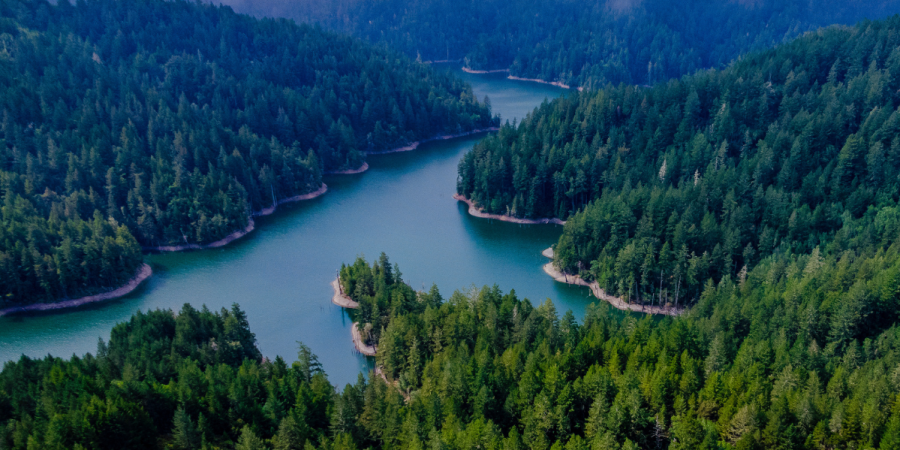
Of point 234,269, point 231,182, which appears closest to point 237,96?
point 231,182

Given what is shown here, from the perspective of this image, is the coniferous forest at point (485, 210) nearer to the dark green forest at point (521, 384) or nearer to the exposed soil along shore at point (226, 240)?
the dark green forest at point (521, 384)

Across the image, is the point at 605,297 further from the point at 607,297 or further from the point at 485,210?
the point at 485,210

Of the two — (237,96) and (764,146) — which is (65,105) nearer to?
(237,96)

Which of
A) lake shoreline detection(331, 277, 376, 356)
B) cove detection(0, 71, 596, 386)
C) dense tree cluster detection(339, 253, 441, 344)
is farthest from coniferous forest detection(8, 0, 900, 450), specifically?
cove detection(0, 71, 596, 386)

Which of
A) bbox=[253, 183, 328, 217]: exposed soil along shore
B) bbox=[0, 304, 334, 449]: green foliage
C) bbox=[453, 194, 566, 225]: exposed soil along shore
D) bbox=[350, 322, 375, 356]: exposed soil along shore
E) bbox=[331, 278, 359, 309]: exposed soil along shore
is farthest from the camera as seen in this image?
bbox=[253, 183, 328, 217]: exposed soil along shore

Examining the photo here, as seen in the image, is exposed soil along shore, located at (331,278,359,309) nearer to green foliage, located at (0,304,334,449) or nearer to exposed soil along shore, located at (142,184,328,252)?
green foliage, located at (0,304,334,449)

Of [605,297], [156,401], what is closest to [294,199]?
[605,297]
